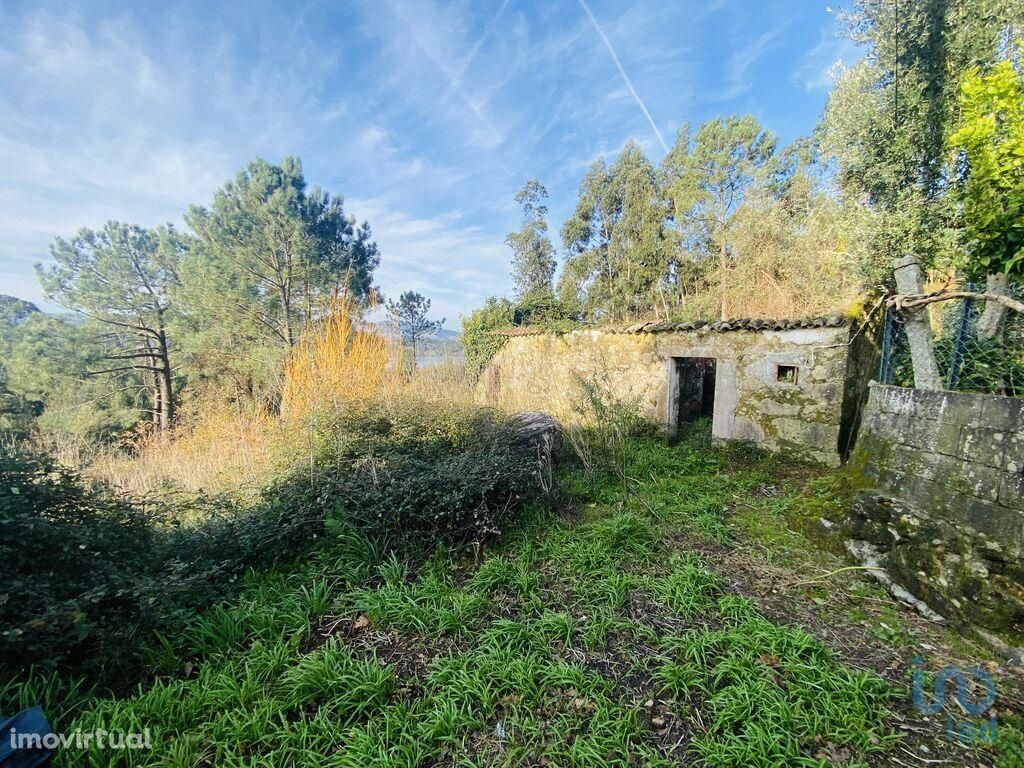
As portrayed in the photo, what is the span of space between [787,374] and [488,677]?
5920 mm

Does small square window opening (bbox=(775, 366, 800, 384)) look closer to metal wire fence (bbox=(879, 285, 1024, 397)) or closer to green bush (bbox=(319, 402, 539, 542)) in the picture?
metal wire fence (bbox=(879, 285, 1024, 397))

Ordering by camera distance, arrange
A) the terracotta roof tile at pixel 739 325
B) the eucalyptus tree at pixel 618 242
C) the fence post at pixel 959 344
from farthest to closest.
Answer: the eucalyptus tree at pixel 618 242, the terracotta roof tile at pixel 739 325, the fence post at pixel 959 344

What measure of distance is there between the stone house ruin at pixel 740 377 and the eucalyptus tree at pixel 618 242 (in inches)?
294

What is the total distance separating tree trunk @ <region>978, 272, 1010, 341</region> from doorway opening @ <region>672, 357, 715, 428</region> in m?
4.85

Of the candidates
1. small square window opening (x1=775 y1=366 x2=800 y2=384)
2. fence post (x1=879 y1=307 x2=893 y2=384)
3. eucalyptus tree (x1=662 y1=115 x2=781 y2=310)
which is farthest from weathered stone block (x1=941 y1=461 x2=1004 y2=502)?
eucalyptus tree (x1=662 y1=115 x2=781 y2=310)

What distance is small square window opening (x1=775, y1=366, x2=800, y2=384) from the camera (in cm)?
555

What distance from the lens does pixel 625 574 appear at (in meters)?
2.91

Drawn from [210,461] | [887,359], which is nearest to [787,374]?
[887,359]

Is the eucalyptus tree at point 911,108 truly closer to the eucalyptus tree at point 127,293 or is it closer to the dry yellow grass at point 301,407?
the dry yellow grass at point 301,407

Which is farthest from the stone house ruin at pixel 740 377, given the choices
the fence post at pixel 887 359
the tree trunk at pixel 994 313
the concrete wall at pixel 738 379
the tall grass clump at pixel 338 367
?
the tall grass clump at pixel 338 367

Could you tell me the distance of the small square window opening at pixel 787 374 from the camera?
18.2 feet

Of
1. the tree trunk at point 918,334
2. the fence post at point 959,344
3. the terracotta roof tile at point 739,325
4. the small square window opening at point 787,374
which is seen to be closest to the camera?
the fence post at point 959,344

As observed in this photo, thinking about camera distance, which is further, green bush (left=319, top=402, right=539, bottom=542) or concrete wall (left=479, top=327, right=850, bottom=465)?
concrete wall (left=479, top=327, right=850, bottom=465)

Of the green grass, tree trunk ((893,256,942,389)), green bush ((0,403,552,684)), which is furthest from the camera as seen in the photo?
tree trunk ((893,256,942,389))
